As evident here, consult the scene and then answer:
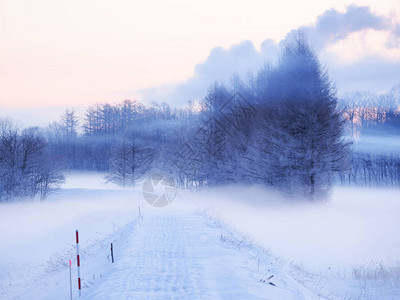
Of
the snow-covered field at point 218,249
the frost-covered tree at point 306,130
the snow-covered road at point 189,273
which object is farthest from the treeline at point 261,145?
the snow-covered road at point 189,273

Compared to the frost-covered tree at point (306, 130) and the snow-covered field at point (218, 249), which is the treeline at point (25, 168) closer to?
the snow-covered field at point (218, 249)

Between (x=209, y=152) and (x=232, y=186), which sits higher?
(x=209, y=152)

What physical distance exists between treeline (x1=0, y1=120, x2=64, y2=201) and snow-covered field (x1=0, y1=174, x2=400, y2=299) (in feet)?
8.73

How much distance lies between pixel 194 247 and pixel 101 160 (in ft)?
211

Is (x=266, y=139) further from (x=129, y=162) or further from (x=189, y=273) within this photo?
(x=129, y=162)

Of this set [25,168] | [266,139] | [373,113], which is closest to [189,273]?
[266,139]

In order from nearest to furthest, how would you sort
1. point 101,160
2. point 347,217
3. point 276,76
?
point 347,217 → point 276,76 → point 101,160

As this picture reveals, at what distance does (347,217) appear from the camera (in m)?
20.5

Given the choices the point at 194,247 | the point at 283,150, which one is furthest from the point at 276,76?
the point at 194,247

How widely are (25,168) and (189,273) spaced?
35.9 metres

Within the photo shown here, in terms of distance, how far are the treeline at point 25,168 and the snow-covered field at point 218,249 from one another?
2662 mm

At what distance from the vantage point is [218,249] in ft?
31.9

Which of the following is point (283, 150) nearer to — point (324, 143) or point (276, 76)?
point (324, 143)

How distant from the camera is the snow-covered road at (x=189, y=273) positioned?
6453mm
